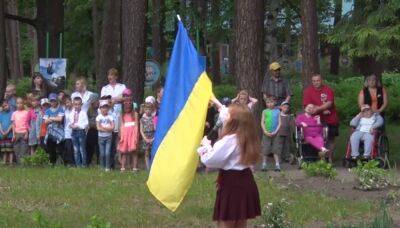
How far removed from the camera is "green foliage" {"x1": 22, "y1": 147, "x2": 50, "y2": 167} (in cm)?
1577

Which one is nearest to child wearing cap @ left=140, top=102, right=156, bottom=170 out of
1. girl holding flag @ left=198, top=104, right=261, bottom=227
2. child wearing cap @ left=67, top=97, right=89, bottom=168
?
child wearing cap @ left=67, top=97, right=89, bottom=168

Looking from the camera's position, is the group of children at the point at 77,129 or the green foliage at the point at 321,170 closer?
the green foliage at the point at 321,170

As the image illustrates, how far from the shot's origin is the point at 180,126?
859 cm

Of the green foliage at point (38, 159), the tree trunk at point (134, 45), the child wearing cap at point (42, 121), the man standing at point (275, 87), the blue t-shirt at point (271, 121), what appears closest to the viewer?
the blue t-shirt at point (271, 121)

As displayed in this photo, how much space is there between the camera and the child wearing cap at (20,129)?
16672 mm

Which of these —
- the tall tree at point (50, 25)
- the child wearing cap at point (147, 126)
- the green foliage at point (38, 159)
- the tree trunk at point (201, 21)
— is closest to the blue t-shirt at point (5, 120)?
the green foliage at point (38, 159)

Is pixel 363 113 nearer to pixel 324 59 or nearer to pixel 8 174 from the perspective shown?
pixel 8 174

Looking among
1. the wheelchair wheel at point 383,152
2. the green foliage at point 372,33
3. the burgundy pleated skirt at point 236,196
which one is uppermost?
the green foliage at point 372,33

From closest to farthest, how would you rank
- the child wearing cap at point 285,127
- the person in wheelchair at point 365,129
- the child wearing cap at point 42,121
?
the person in wheelchair at point 365,129 → the child wearing cap at point 285,127 → the child wearing cap at point 42,121

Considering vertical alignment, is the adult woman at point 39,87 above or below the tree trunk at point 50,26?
below

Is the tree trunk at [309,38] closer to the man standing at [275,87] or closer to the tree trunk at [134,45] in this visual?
the man standing at [275,87]

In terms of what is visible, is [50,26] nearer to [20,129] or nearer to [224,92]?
[224,92]

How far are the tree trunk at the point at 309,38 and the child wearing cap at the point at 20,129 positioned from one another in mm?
5903

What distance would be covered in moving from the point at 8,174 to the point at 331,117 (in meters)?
6.22
